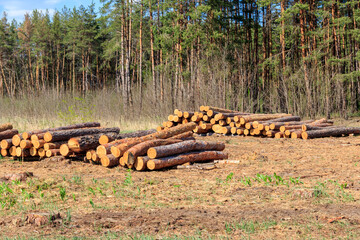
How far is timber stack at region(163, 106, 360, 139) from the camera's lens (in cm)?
1337

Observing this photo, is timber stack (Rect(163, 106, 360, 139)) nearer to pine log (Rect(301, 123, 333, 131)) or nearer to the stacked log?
pine log (Rect(301, 123, 333, 131))

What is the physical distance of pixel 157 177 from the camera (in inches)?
266

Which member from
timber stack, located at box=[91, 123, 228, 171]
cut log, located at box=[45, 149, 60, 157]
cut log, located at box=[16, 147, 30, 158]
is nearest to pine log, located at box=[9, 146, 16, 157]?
cut log, located at box=[16, 147, 30, 158]

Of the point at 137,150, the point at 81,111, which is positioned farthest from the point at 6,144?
the point at 81,111

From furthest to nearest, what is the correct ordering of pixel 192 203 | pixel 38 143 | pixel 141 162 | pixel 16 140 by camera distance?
pixel 16 140, pixel 38 143, pixel 141 162, pixel 192 203

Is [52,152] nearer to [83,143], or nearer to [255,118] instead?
[83,143]

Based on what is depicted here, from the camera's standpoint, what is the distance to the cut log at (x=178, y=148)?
24.2 ft

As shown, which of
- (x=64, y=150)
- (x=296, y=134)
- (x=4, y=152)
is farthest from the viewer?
(x=296, y=134)

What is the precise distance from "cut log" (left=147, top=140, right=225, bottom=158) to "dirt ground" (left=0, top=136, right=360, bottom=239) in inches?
15.0

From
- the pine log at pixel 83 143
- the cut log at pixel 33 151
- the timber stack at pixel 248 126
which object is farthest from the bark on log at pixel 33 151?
the timber stack at pixel 248 126

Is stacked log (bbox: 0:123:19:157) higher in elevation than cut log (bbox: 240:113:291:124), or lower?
lower

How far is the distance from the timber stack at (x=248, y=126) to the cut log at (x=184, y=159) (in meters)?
5.19

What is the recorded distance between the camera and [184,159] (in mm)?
7785

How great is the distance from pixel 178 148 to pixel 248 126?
650 cm
